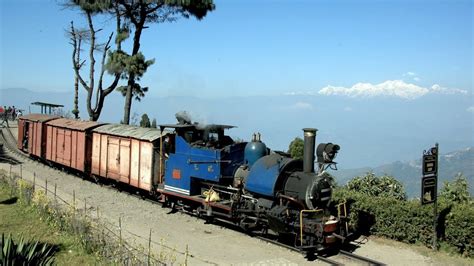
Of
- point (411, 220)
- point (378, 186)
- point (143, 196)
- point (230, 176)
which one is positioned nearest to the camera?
point (411, 220)

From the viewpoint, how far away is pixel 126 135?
55.7ft

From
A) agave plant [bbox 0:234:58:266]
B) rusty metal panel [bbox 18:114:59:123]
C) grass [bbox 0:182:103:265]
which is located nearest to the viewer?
agave plant [bbox 0:234:58:266]

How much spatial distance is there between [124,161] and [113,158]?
1.08 meters

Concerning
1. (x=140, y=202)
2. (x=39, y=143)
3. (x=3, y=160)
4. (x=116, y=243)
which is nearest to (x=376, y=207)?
(x=116, y=243)

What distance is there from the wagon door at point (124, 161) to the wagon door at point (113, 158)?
28 cm

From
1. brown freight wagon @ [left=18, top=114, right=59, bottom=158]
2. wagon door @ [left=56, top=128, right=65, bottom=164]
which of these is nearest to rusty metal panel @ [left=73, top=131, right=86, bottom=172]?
wagon door @ [left=56, top=128, right=65, bottom=164]

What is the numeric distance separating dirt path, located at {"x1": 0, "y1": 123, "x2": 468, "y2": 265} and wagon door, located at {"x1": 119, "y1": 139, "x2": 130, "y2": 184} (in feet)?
2.71

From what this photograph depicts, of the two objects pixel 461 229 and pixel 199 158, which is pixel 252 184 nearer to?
pixel 199 158

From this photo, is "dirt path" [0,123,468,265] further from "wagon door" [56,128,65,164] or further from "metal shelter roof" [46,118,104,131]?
"wagon door" [56,128,65,164]

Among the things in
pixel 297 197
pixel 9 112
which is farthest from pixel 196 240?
pixel 9 112

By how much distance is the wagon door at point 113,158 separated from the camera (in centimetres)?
1762

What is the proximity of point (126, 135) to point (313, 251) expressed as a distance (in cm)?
950

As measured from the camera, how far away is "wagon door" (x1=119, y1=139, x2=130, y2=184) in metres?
16.9

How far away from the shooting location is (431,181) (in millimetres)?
10891
